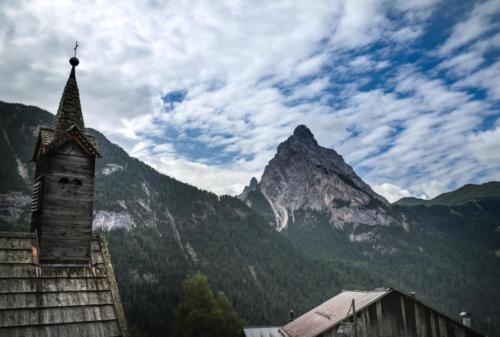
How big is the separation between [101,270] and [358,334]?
1508cm

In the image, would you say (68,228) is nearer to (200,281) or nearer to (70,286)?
(70,286)

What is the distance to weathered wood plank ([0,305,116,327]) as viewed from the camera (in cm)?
1412

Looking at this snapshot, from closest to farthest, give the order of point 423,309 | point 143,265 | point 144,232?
point 423,309 → point 143,265 → point 144,232

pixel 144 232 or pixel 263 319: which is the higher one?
pixel 144 232

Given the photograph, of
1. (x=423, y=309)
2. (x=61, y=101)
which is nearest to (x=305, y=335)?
(x=423, y=309)

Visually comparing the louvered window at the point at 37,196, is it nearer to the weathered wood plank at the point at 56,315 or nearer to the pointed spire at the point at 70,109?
the pointed spire at the point at 70,109

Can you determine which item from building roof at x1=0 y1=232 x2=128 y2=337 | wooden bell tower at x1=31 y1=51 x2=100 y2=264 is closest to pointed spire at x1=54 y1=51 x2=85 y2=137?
wooden bell tower at x1=31 y1=51 x2=100 y2=264

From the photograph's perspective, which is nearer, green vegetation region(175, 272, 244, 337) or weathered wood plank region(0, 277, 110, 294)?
weathered wood plank region(0, 277, 110, 294)

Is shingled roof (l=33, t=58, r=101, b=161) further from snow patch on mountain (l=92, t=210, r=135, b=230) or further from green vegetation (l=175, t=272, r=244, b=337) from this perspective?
snow patch on mountain (l=92, t=210, r=135, b=230)

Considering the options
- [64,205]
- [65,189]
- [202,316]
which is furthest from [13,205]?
[64,205]

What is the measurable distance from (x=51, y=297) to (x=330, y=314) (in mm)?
18442

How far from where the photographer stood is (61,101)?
64.0 ft

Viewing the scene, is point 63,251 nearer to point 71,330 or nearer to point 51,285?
point 51,285

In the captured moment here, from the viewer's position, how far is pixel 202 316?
5272 centimetres
